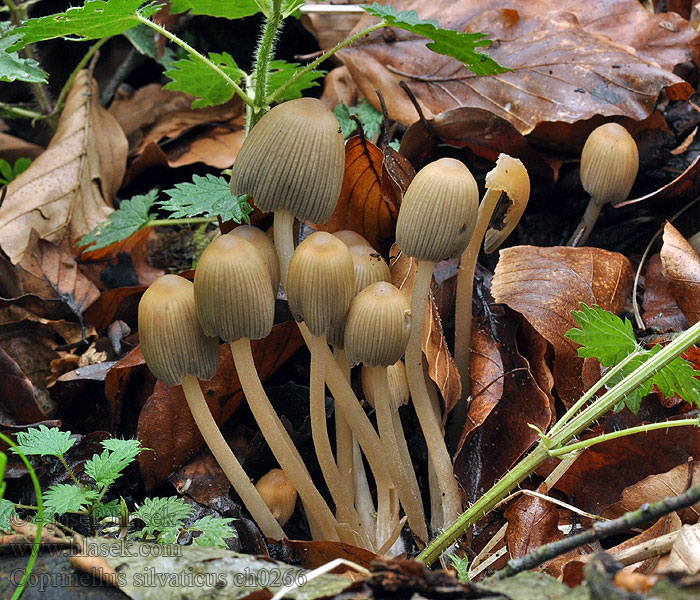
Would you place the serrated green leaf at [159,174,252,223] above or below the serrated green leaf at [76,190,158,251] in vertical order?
above

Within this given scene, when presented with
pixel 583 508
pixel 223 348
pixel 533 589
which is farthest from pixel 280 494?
pixel 533 589

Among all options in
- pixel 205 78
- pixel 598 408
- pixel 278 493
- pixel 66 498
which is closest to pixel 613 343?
pixel 598 408

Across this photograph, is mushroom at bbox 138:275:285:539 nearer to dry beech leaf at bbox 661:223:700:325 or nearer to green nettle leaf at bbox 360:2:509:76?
green nettle leaf at bbox 360:2:509:76

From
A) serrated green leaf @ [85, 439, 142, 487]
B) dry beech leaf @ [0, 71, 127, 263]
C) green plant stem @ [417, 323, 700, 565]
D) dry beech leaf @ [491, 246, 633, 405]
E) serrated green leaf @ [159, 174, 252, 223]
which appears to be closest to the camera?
green plant stem @ [417, 323, 700, 565]

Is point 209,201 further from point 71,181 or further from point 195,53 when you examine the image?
point 71,181

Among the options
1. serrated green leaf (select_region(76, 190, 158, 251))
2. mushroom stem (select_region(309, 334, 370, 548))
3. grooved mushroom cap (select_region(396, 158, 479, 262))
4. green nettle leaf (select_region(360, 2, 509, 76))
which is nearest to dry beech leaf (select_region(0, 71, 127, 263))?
serrated green leaf (select_region(76, 190, 158, 251))

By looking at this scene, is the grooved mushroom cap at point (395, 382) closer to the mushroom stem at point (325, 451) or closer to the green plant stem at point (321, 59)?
the mushroom stem at point (325, 451)
